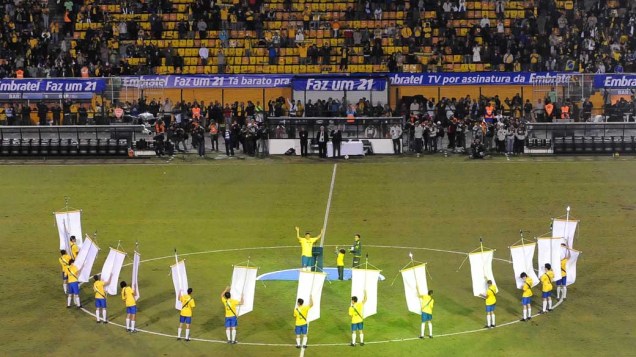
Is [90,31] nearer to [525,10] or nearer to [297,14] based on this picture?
[297,14]

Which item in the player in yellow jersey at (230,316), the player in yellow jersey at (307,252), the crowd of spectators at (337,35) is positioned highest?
the crowd of spectators at (337,35)

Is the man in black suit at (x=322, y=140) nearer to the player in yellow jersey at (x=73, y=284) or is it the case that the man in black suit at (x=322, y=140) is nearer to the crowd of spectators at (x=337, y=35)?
the crowd of spectators at (x=337, y=35)

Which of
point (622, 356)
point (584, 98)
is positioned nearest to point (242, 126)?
point (584, 98)

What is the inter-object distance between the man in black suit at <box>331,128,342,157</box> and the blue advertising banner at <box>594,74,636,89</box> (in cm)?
1558

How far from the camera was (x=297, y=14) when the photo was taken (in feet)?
235

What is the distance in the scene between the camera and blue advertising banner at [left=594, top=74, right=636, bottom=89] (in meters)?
62.2

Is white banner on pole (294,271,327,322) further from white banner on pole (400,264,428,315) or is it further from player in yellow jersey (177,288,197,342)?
player in yellow jersey (177,288,197,342)

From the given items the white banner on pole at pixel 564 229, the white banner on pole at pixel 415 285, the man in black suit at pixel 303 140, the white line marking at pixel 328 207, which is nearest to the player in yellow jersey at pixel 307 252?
the white line marking at pixel 328 207

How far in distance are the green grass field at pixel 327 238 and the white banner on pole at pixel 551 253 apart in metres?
1.10

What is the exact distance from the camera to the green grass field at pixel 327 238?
96.1ft

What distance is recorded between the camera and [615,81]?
6225cm

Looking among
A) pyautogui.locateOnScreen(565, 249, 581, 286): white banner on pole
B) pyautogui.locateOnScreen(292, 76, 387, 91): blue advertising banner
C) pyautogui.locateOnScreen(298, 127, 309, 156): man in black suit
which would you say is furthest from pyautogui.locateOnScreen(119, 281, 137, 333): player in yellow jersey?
pyautogui.locateOnScreen(292, 76, 387, 91): blue advertising banner

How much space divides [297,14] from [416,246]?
3523cm

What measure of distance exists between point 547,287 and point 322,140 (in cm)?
2859
